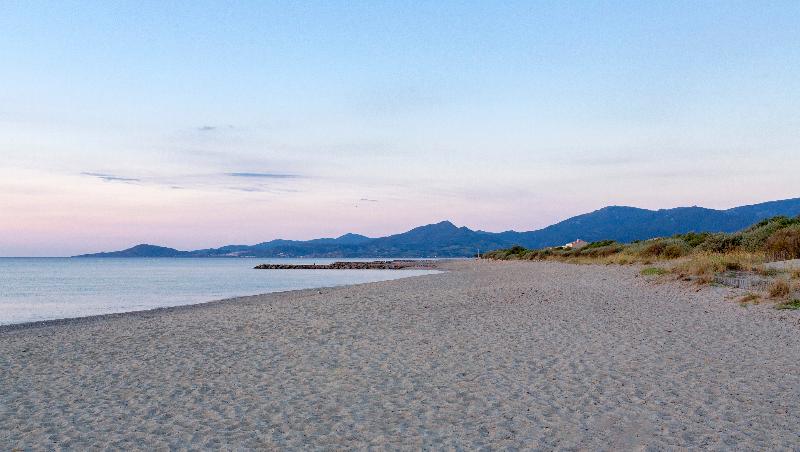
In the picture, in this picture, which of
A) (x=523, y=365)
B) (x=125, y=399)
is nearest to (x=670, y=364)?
(x=523, y=365)

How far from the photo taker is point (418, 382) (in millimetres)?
8719

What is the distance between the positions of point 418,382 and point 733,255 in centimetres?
2782

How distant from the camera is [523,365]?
9.70 meters

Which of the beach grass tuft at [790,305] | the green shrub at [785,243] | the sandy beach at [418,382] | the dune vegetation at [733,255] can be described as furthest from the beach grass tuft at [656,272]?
the sandy beach at [418,382]

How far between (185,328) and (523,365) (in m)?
9.26

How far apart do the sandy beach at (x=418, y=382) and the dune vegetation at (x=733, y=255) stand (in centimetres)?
705

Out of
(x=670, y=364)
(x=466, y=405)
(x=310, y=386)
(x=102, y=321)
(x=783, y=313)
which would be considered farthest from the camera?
(x=102, y=321)

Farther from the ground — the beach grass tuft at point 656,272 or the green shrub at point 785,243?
the green shrub at point 785,243

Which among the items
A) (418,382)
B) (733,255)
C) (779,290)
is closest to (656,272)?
(733,255)

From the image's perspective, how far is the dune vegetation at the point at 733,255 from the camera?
71.2ft

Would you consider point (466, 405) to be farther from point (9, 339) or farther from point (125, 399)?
point (9, 339)

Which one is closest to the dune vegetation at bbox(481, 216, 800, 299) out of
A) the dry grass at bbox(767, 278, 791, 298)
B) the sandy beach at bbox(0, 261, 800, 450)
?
the dry grass at bbox(767, 278, 791, 298)

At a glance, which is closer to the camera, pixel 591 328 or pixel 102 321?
pixel 591 328

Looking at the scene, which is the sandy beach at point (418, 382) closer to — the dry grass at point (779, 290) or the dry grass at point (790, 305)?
the dry grass at point (790, 305)
